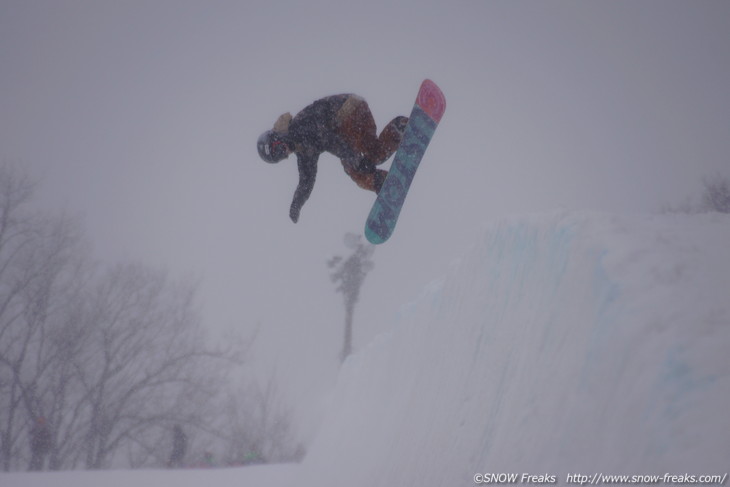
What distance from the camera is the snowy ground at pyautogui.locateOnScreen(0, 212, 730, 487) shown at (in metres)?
1.61

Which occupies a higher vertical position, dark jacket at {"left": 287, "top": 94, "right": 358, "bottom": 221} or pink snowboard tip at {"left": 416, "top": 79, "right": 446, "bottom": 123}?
pink snowboard tip at {"left": 416, "top": 79, "right": 446, "bottom": 123}

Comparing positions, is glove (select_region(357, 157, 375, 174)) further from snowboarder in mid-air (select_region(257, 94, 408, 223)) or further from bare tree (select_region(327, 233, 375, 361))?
bare tree (select_region(327, 233, 375, 361))

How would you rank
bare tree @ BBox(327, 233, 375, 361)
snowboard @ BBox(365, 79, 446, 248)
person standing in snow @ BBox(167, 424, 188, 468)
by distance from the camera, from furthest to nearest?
bare tree @ BBox(327, 233, 375, 361)
person standing in snow @ BBox(167, 424, 188, 468)
snowboard @ BBox(365, 79, 446, 248)

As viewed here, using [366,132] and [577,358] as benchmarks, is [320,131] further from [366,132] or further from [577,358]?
[577,358]

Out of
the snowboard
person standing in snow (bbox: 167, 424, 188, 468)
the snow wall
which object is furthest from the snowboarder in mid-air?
person standing in snow (bbox: 167, 424, 188, 468)

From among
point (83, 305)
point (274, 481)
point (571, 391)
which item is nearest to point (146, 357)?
point (83, 305)

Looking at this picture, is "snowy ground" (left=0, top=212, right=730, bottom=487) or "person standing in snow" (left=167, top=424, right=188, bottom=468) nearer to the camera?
"snowy ground" (left=0, top=212, right=730, bottom=487)

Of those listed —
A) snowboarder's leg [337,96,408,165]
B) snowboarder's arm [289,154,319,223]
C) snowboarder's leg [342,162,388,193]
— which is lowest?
snowboarder's arm [289,154,319,223]

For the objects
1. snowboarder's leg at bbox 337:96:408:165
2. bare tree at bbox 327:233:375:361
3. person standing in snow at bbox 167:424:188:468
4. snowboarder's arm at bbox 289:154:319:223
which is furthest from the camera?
bare tree at bbox 327:233:375:361

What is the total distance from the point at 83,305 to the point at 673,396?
20374mm

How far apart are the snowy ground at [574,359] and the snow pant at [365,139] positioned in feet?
4.40

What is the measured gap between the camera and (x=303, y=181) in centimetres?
407

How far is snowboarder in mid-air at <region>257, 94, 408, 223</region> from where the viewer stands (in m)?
3.73

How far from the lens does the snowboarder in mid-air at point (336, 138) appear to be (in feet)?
12.2
